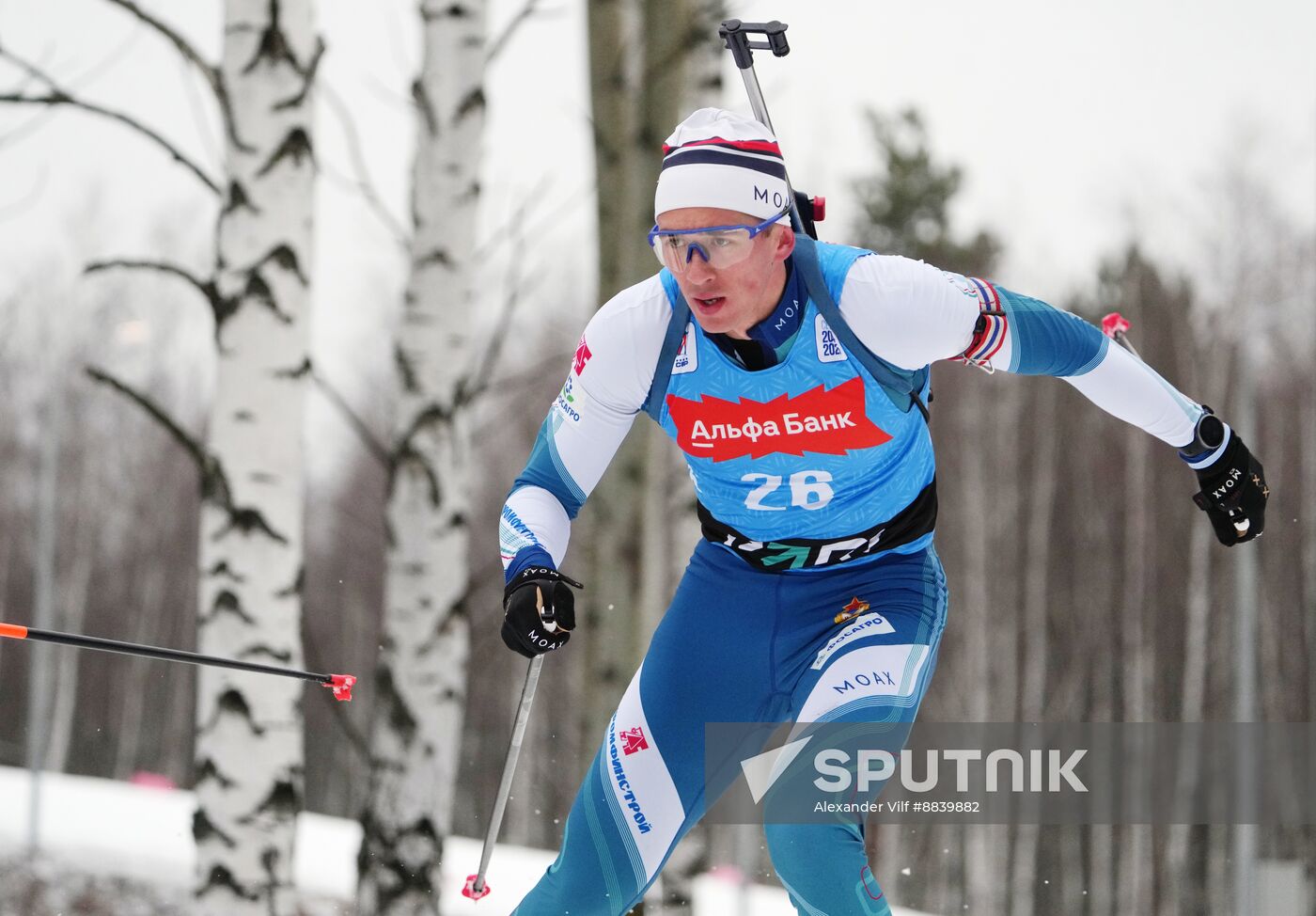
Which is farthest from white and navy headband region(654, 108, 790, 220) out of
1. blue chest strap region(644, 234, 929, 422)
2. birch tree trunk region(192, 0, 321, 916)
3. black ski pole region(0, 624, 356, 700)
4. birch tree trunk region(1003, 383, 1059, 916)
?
birch tree trunk region(1003, 383, 1059, 916)

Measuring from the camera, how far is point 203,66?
490 centimetres

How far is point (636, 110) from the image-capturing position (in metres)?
6.41

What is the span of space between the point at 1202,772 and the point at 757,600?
21.5 m

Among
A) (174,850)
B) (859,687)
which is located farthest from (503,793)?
(174,850)

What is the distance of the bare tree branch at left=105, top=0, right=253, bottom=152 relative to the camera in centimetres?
483

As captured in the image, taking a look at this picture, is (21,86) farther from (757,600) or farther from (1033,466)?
(1033,466)

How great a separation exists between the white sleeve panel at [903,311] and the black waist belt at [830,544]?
417 mm

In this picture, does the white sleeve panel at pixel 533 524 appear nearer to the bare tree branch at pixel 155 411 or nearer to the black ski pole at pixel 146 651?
the black ski pole at pixel 146 651

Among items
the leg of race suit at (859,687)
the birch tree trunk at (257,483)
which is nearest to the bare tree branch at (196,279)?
the birch tree trunk at (257,483)

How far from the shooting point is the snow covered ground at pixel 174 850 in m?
7.10

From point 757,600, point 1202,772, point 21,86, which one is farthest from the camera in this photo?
point 1202,772

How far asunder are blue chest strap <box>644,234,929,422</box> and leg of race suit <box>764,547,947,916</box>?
444 millimetres

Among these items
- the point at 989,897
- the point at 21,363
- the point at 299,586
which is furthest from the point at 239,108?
the point at 21,363

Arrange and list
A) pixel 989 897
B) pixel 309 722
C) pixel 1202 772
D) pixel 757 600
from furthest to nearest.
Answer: pixel 309 722, pixel 1202 772, pixel 989 897, pixel 757 600
